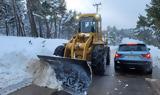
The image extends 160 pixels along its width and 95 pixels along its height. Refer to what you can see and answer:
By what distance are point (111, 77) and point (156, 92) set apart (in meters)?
3.96

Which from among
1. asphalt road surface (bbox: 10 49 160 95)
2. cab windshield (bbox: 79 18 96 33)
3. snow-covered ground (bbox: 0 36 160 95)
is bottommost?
asphalt road surface (bbox: 10 49 160 95)

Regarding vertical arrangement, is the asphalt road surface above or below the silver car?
below

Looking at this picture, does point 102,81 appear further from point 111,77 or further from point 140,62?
point 140,62

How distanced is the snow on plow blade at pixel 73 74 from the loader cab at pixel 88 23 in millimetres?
5580

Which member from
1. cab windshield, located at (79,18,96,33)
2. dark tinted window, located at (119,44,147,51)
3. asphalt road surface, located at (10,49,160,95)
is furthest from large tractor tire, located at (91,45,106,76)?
dark tinted window, located at (119,44,147,51)

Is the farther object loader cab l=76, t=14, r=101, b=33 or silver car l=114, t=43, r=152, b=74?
loader cab l=76, t=14, r=101, b=33

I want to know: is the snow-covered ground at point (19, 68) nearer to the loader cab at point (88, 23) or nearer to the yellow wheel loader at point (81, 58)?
the yellow wheel loader at point (81, 58)

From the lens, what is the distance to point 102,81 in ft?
43.0

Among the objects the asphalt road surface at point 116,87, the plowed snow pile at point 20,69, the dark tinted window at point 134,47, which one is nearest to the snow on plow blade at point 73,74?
the plowed snow pile at point 20,69

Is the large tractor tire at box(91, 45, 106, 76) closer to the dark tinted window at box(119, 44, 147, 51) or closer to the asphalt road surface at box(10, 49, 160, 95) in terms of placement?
the asphalt road surface at box(10, 49, 160, 95)

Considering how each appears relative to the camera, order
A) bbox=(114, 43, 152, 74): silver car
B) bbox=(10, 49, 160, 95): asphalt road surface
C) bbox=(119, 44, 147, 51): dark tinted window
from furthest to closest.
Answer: bbox=(119, 44, 147, 51): dark tinted window, bbox=(114, 43, 152, 74): silver car, bbox=(10, 49, 160, 95): asphalt road surface

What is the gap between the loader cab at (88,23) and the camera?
16328 mm

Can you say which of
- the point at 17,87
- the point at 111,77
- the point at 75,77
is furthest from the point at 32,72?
the point at 111,77

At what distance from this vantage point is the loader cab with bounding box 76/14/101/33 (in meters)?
16.3
